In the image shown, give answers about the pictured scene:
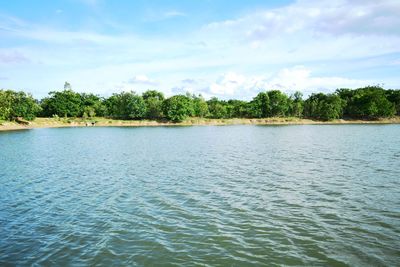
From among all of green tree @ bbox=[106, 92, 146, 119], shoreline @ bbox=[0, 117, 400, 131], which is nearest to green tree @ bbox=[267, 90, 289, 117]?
shoreline @ bbox=[0, 117, 400, 131]

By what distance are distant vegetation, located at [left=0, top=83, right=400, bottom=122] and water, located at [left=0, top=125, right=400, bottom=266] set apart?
426 feet

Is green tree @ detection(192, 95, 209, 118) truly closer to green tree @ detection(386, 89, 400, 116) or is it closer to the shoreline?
the shoreline

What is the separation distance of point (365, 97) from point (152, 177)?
6131 inches

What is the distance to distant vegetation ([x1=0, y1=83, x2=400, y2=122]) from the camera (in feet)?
517

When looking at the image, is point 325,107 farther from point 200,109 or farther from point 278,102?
point 200,109

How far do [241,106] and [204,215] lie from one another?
160m

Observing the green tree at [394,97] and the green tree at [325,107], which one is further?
the green tree at [394,97]

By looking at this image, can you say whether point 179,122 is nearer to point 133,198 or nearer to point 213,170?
point 213,170

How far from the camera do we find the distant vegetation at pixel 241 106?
15750 cm

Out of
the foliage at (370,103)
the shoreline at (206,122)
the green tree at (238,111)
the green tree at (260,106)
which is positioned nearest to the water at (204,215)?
the shoreline at (206,122)

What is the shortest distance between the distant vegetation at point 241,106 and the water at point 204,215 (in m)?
130

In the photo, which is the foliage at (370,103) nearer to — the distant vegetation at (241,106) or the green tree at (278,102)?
the distant vegetation at (241,106)

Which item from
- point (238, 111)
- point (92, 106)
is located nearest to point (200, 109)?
point (238, 111)

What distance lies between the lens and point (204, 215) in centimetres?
1850
